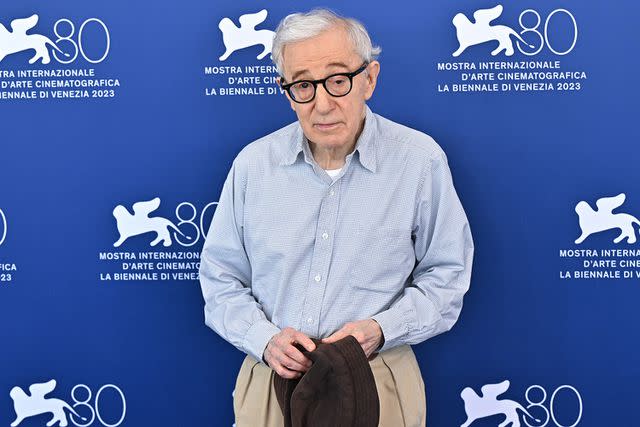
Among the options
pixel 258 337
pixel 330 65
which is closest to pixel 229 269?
pixel 258 337

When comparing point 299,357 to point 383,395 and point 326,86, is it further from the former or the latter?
point 326,86

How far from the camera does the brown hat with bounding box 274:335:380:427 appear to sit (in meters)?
1.49

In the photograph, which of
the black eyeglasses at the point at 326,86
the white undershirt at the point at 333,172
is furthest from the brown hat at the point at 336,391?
the black eyeglasses at the point at 326,86

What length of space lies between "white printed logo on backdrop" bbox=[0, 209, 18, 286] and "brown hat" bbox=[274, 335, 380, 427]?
101 centimetres

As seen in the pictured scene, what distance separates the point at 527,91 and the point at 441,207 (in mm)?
509

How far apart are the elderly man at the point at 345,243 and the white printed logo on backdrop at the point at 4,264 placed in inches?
27.8

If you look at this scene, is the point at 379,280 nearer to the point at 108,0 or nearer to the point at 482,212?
the point at 482,212

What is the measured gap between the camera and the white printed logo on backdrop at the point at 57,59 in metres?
2.06

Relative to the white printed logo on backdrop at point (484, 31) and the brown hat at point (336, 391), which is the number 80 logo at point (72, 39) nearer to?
the white printed logo on backdrop at point (484, 31)

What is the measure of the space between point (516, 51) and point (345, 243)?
0.73 meters

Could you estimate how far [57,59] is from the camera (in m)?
2.08

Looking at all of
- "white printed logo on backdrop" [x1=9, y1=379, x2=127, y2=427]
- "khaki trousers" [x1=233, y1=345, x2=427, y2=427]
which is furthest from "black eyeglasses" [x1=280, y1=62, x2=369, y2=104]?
"white printed logo on backdrop" [x1=9, y1=379, x2=127, y2=427]

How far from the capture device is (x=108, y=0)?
2049 millimetres

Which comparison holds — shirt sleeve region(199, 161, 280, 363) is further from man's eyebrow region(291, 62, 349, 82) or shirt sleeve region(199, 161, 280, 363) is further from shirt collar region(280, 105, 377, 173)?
man's eyebrow region(291, 62, 349, 82)
